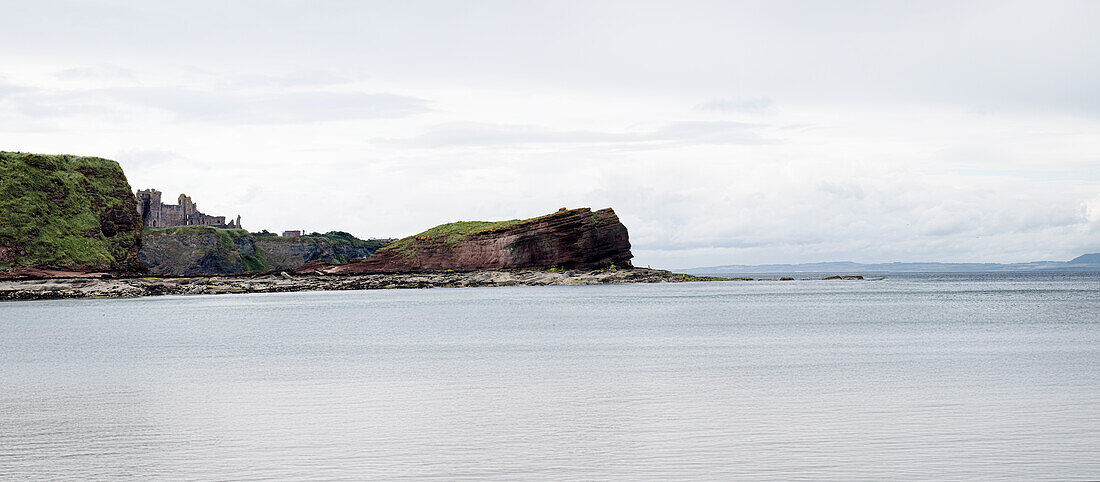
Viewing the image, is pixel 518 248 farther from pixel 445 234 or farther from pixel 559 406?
pixel 559 406

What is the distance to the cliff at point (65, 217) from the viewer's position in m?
112

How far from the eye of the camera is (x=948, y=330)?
4397 cm

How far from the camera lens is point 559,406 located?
19781 millimetres

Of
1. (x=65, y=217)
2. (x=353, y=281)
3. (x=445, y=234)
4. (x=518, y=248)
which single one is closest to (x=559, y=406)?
(x=65, y=217)

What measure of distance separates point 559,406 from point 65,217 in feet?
393

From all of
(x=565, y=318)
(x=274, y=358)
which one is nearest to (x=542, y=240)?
(x=565, y=318)

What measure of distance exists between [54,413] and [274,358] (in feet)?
43.3

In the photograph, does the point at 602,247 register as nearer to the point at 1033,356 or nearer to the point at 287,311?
the point at 287,311

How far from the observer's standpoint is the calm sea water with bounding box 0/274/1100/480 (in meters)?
13.7

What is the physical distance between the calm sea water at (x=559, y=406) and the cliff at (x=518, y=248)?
101 m

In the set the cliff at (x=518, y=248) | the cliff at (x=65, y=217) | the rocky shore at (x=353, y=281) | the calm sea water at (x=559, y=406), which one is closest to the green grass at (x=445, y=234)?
the cliff at (x=518, y=248)

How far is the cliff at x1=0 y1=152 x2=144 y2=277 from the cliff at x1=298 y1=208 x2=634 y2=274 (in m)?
34.1

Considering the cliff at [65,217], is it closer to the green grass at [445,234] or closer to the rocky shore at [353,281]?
the rocky shore at [353,281]

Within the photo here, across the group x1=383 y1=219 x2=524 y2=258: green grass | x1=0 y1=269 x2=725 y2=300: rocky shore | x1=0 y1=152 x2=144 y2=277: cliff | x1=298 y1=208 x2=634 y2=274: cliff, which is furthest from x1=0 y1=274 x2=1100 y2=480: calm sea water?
x1=383 y1=219 x2=524 y2=258: green grass
